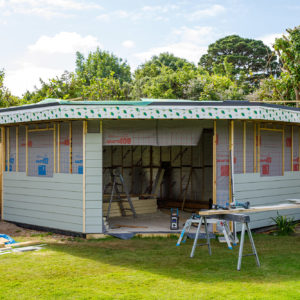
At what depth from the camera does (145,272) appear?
21.7 ft

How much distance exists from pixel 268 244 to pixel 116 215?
5374mm

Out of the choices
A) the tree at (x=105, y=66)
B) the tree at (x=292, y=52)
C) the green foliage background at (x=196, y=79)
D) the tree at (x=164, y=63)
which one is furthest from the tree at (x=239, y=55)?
the tree at (x=292, y=52)

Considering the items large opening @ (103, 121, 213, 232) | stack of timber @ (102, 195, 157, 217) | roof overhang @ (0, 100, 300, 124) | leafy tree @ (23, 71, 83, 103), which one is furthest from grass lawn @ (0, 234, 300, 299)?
→ leafy tree @ (23, 71, 83, 103)

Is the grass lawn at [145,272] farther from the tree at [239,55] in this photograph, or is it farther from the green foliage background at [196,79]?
the tree at [239,55]

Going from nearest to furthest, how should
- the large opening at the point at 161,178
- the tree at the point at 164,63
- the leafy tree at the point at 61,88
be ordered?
the large opening at the point at 161,178, the leafy tree at the point at 61,88, the tree at the point at 164,63

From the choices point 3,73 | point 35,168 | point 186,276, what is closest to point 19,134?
point 35,168

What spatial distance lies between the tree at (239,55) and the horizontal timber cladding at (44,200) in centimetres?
→ 3634

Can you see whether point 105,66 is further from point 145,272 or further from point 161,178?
point 145,272

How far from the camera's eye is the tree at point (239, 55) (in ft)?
154

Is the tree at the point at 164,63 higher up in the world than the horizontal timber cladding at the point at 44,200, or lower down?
higher up

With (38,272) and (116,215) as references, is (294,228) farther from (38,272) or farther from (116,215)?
(38,272)

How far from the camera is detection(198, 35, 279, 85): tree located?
47.0 meters

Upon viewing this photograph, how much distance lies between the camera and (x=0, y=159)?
1239 cm

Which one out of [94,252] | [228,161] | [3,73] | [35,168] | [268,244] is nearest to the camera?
[94,252]
